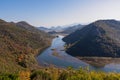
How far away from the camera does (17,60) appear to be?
482 feet

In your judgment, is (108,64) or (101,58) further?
(101,58)

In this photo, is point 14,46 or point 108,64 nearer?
point 108,64

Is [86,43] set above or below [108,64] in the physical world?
above

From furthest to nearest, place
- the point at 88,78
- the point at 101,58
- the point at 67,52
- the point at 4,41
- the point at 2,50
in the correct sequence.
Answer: the point at 67,52
the point at 4,41
the point at 101,58
the point at 2,50
the point at 88,78

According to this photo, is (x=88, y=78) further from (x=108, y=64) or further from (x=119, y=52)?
(x=119, y=52)

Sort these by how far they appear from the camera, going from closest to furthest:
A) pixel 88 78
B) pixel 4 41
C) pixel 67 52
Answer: pixel 88 78, pixel 4 41, pixel 67 52

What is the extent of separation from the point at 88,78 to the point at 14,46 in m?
146

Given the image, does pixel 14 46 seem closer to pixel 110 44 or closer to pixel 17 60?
pixel 17 60

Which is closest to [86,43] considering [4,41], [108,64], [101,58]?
[101,58]

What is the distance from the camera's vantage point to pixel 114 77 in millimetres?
44375

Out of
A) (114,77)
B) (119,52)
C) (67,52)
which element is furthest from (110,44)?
(114,77)

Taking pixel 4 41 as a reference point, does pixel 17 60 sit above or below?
below

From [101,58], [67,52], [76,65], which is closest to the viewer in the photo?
[76,65]

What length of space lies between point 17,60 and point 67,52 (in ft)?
195
